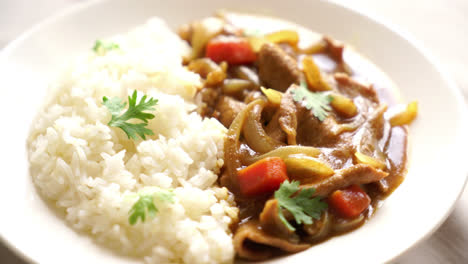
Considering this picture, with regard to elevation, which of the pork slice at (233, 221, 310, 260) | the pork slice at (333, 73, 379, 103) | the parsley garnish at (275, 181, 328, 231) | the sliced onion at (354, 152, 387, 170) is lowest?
the pork slice at (233, 221, 310, 260)

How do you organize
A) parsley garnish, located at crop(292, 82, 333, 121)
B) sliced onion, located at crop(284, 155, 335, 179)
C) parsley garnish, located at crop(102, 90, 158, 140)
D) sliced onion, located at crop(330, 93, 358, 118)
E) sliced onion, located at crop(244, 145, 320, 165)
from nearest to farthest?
sliced onion, located at crop(284, 155, 335, 179)
sliced onion, located at crop(244, 145, 320, 165)
parsley garnish, located at crop(102, 90, 158, 140)
parsley garnish, located at crop(292, 82, 333, 121)
sliced onion, located at crop(330, 93, 358, 118)

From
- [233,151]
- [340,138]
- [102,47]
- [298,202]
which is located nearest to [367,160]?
[340,138]

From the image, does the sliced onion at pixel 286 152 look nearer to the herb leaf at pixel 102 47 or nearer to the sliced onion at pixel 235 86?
the sliced onion at pixel 235 86

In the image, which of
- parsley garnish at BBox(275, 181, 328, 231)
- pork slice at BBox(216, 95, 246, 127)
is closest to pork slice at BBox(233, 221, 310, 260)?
parsley garnish at BBox(275, 181, 328, 231)

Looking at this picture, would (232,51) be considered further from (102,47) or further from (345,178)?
(345,178)

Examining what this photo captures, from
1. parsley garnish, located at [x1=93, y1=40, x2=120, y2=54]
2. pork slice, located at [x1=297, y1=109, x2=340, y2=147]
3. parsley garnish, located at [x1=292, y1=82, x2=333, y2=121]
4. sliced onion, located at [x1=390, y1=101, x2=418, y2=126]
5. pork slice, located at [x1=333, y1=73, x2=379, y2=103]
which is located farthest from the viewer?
parsley garnish, located at [x1=93, y1=40, x2=120, y2=54]

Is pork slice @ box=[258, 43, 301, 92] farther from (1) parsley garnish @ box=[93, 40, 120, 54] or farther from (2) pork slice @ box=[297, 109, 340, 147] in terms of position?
(1) parsley garnish @ box=[93, 40, 120, 54]

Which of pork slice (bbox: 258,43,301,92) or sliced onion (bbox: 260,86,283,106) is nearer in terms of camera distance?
sliced onion (bbox: 260,86,283,106)
